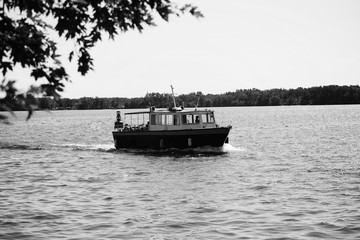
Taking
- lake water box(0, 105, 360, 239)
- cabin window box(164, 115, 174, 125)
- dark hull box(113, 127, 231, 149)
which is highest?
cabin window box(164, 115, 174, 125)

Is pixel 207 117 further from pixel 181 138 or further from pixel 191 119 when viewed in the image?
pixel 181 138

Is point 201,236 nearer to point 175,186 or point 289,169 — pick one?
point 175,186

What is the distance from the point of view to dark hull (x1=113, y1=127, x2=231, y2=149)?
3716 cm

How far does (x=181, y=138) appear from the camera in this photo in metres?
37.8

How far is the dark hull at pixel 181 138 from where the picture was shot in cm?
3716

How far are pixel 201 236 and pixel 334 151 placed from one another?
3017 cm

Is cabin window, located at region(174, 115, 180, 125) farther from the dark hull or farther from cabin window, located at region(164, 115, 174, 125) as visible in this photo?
the dark hull

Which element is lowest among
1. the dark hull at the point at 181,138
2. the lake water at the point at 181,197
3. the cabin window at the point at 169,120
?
the lake water at the point at 181,197

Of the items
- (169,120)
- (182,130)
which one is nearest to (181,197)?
(182,130)

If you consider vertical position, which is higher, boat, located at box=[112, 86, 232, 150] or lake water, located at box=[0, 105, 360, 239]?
boat, located at box=[112, 86, 232, 150]

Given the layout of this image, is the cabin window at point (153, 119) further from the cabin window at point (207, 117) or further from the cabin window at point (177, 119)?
the cabin window at point (207, 117)

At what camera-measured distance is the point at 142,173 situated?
29.5m

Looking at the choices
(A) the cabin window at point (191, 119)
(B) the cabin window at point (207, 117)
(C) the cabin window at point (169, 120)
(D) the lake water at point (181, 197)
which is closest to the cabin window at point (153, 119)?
(C) the cabin window at point (169, 120)

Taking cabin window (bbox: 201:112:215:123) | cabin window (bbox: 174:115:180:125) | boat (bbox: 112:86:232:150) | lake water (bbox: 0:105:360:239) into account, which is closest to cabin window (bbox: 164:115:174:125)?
boat (bbox: 112:86:232:150)
